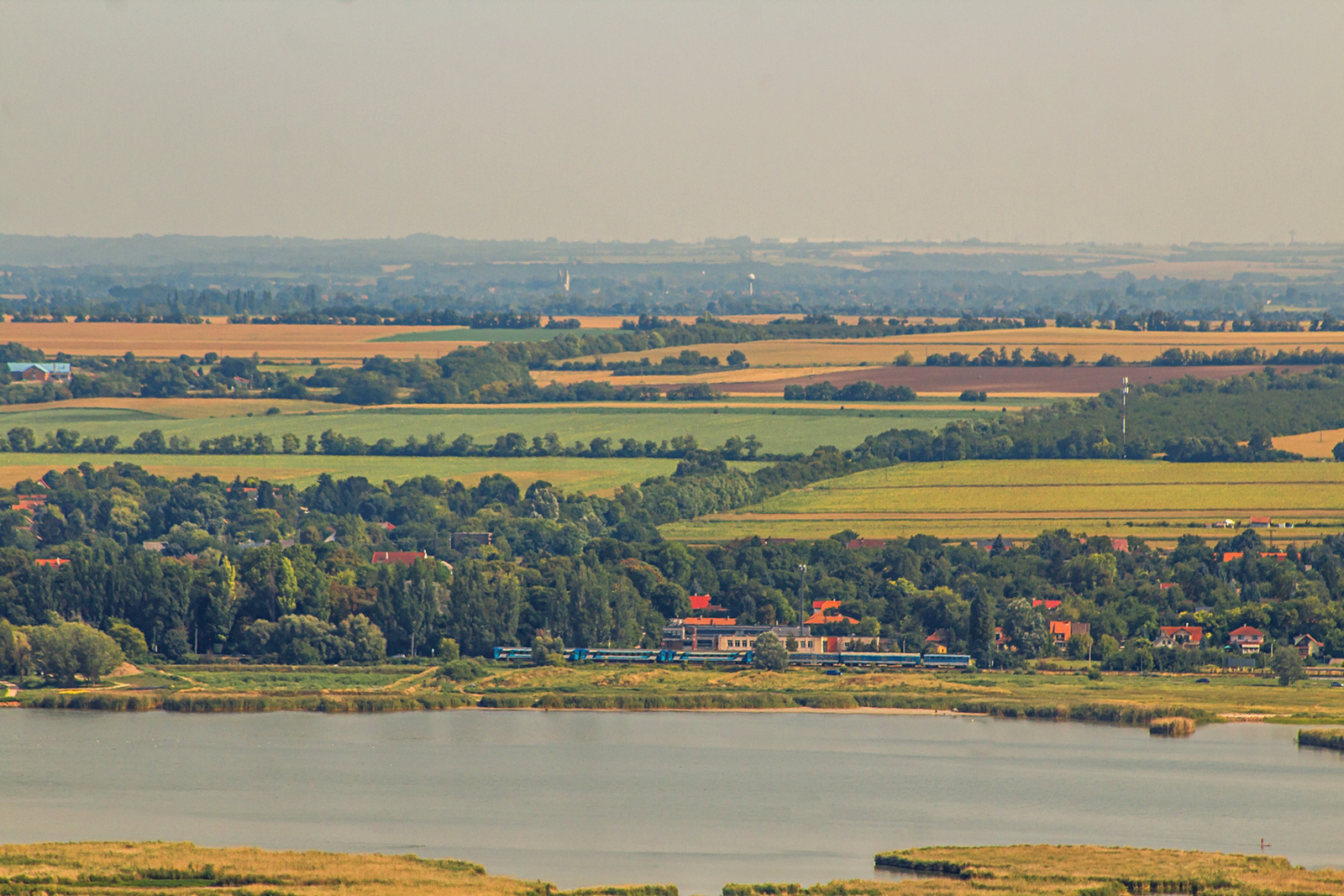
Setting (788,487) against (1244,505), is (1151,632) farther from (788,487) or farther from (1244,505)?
(788,487)

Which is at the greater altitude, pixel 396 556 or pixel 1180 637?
pixel 1180 637

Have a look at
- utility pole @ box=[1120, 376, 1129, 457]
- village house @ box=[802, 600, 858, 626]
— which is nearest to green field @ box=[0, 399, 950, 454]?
utility pole @ box=[1120, 376, 1129, 457]

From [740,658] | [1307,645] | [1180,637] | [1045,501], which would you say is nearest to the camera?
[1307,645]

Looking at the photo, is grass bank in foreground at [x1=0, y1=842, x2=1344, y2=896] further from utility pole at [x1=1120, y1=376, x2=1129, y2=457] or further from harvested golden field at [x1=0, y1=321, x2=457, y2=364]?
harvested golden field at [x1=0, y1=321, x2=457, y2=364]

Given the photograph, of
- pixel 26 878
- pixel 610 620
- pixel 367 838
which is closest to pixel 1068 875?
pixel 367 838

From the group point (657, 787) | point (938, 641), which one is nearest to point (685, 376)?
point (938, 641)

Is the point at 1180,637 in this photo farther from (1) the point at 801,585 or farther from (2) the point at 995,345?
(2) the point at 995,345
